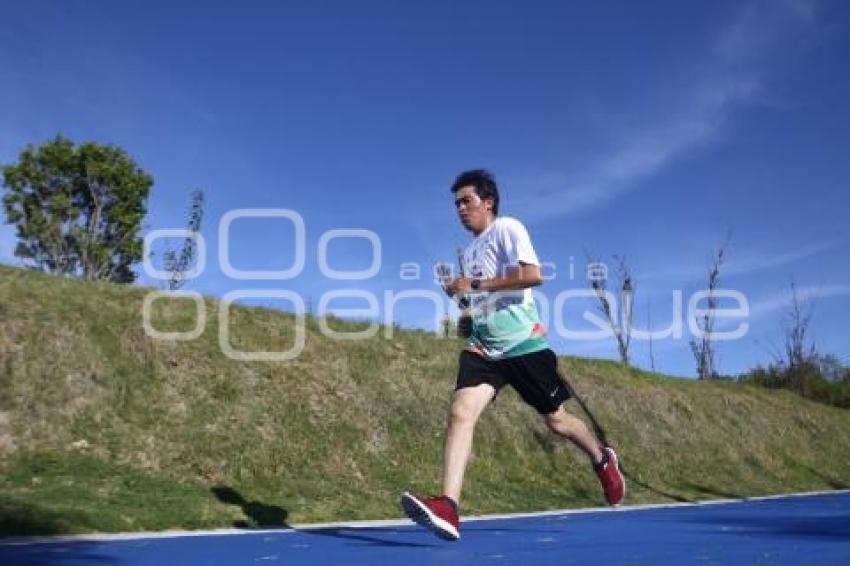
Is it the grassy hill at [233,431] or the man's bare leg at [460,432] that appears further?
the grassy hill at [233,431]

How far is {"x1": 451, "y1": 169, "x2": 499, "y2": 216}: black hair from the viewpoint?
15.1 ft

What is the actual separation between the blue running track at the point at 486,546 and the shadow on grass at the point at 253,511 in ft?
3.48

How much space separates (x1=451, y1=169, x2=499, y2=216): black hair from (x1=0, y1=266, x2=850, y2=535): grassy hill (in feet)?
12.7

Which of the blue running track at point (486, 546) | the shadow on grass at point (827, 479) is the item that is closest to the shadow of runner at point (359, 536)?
the blue running track at point (486, 546)

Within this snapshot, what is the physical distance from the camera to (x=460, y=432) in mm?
4227

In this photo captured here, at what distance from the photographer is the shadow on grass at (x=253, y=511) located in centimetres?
711

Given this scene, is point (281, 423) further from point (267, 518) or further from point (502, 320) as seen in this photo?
point (502, 320)

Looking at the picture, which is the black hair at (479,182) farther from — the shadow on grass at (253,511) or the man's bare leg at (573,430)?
the shadow on grass at (253,511)

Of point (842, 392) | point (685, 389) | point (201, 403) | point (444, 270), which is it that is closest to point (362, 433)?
point (201, 403)

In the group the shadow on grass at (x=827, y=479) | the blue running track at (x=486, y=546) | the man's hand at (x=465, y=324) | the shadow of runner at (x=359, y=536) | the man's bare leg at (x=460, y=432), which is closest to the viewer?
the blue running track at (x=486, y=546)

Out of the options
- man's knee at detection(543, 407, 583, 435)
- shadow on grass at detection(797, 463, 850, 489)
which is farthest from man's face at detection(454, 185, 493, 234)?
shadow on grass at detection(797, 463, 850, 489)

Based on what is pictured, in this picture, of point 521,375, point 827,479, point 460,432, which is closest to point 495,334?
point 521,375

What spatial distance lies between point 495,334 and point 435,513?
1.03 metres

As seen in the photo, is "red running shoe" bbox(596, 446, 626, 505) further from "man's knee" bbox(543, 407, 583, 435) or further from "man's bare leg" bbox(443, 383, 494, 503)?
"man's bare leg" bbox(443, 383, 494, 503)
